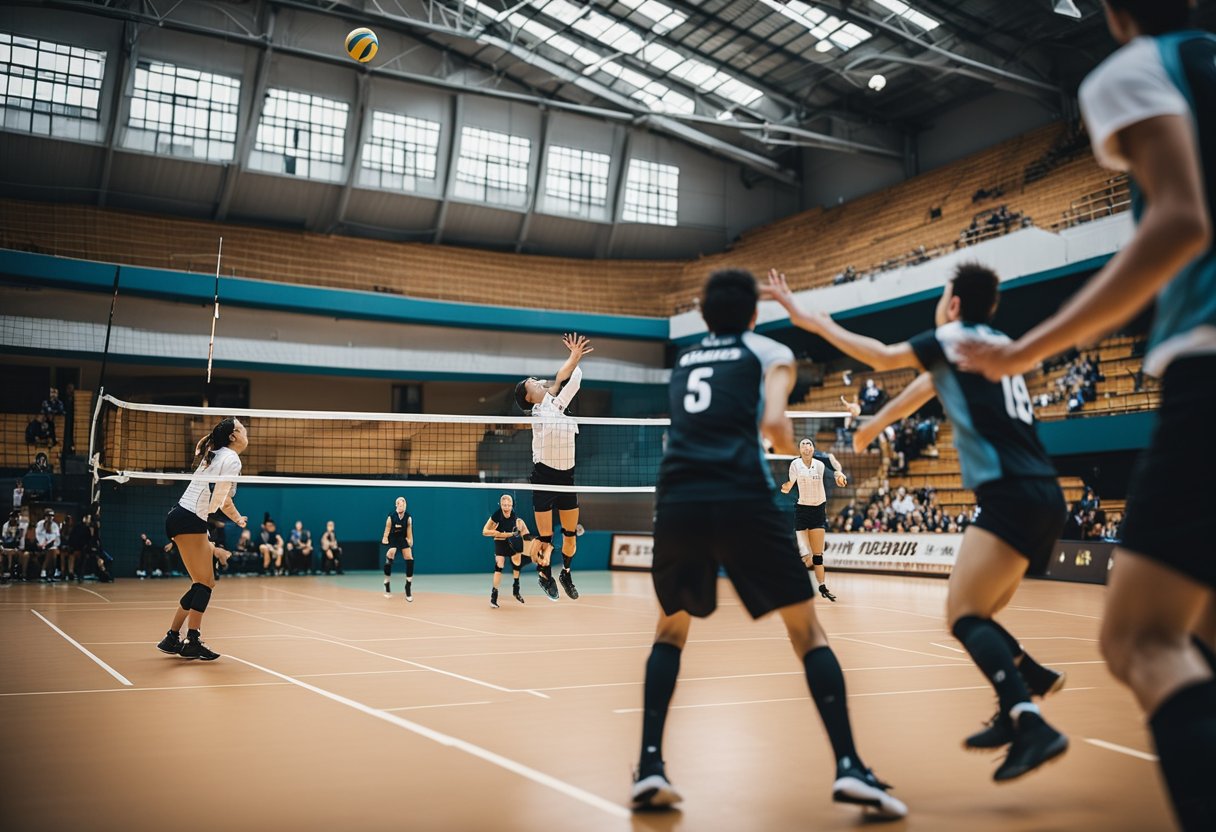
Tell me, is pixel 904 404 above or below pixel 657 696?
above

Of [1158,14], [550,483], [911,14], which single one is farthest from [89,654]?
[911,14]

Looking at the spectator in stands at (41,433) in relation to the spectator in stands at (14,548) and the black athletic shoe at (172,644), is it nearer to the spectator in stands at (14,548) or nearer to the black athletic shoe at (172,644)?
the spectator in stands at (14,548)

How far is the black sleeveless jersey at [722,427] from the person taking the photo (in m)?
3.82

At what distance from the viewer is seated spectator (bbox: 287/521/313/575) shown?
83.9 feet

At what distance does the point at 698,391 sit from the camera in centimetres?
397

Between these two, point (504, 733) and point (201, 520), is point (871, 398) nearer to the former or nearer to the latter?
point (201, 520)

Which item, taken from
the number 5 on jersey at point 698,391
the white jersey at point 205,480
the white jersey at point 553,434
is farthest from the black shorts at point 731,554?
the white jersey at point 553,434

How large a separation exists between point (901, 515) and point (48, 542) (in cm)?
1986

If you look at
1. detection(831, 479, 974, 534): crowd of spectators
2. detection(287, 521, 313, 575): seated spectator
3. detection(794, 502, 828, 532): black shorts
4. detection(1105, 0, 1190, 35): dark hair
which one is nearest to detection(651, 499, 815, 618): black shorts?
detection(1105, 0, 1190, 35): dark hair

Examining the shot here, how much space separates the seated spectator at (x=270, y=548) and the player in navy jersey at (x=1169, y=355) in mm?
24752

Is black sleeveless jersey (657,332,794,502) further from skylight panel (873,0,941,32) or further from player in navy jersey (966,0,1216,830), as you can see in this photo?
skylight panel (873,0,941,32)

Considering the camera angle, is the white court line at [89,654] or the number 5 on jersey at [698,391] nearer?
the number 5 on jersey at [698,391]

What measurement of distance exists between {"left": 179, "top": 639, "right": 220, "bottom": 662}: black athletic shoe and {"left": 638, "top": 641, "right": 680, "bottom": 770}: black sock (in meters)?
5.62

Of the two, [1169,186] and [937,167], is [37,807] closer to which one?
[1169,186]
